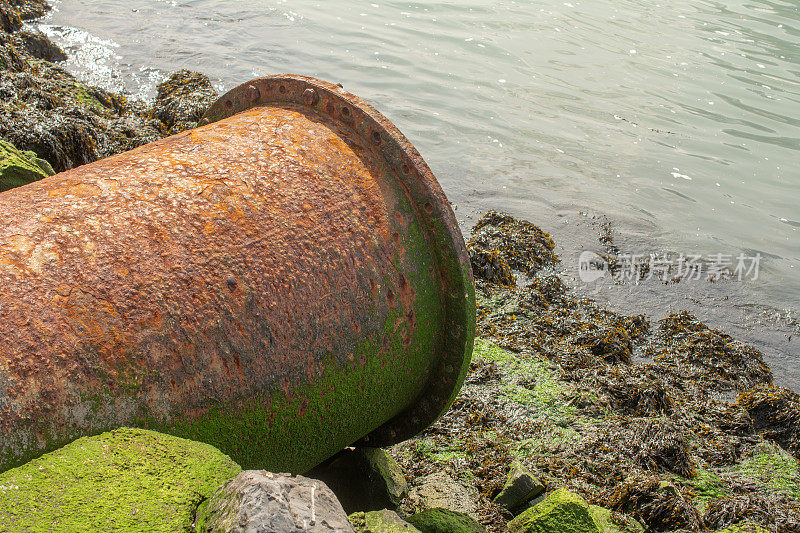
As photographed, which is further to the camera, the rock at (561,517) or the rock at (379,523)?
the rock at (561,517)

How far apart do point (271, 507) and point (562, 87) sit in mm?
10775

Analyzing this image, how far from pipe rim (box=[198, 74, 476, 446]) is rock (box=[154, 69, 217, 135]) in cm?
439

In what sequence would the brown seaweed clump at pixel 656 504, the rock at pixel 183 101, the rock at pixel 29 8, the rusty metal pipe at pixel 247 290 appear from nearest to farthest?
the rusty metal pipe at pixel 247 290, the brown seaweed clump at pixel 656 504, the rock at pixel 183 101, the rock at pixel 29 8

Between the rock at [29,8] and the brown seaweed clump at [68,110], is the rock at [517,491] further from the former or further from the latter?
the rock at [29,8]

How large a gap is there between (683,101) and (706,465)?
28.2 ft

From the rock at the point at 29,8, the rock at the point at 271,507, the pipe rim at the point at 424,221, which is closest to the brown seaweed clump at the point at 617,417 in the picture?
the pipe rim at the point at 424,221

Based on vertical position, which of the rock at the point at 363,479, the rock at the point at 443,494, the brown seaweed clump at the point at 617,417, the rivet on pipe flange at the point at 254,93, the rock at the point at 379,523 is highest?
the rivet on pipe flange at the point at 254,93

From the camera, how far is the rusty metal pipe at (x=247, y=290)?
67.5 inches

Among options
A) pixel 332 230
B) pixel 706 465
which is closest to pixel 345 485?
pixel 332 230

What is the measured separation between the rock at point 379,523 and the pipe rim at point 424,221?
0.71 metres

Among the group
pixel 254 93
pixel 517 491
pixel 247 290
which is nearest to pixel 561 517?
pixel 517 491

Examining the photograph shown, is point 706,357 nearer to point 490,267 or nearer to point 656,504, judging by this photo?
point 490,267

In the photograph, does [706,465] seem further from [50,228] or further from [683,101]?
[683,101]

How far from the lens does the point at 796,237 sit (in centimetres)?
792
